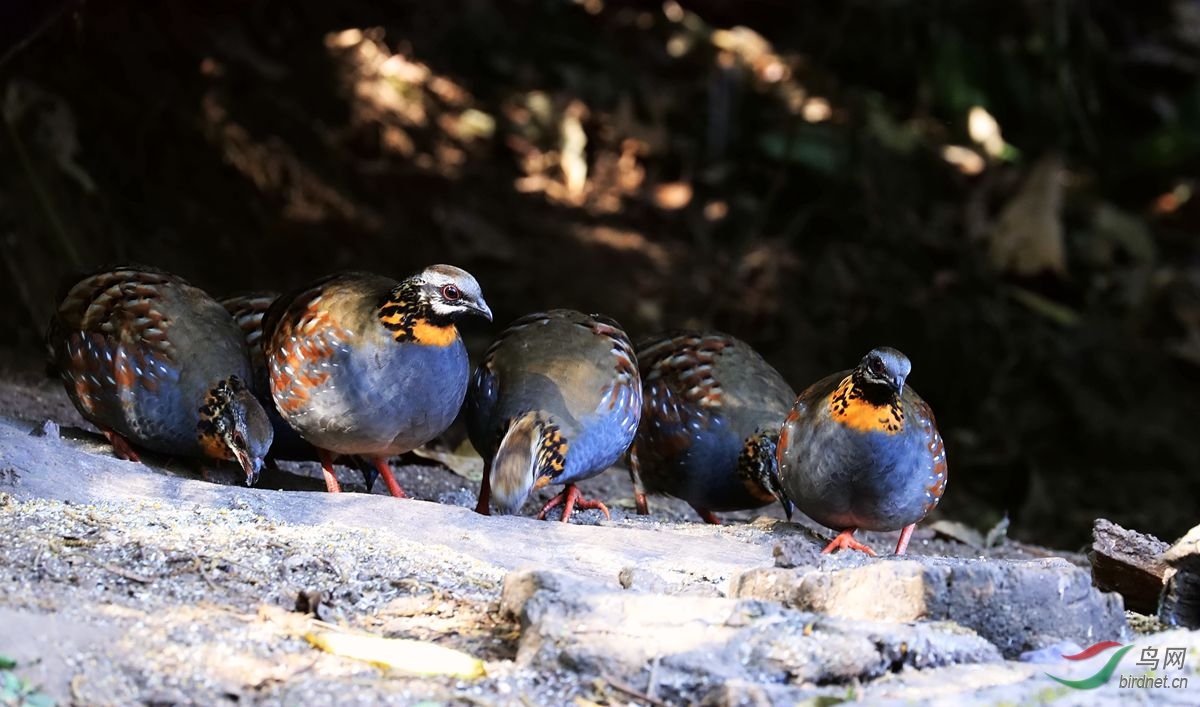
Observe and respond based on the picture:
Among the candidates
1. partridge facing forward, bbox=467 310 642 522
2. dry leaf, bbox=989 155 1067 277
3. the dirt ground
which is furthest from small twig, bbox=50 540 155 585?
dry leaf, bbox=989 155 1067 277

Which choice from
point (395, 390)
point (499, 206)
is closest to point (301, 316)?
point (395, 390)

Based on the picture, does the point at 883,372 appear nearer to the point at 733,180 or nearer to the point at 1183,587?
the point at 1183,587

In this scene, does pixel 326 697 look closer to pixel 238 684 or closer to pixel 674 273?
pixel 238 684

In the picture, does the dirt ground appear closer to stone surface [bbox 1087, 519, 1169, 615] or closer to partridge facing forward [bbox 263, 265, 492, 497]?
partridge facing forward [bbox 263, 265, 492, 497]

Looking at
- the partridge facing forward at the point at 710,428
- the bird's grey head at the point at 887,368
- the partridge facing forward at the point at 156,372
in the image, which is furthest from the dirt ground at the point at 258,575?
the bird's grey head at the point at 887,368

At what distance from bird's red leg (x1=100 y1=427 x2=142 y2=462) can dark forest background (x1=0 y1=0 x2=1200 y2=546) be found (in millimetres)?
2275

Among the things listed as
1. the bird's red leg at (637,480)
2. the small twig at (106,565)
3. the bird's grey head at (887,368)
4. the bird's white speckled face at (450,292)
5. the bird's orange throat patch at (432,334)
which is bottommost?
the bird's red leg at (637,480)

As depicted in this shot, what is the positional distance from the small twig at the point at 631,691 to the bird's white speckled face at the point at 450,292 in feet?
6.69

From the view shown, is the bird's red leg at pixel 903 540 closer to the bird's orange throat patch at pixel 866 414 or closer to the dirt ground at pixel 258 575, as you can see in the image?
the dirt ground at pixel 258 575

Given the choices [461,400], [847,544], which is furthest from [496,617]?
[847,544]

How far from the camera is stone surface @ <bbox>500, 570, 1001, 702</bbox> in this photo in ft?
9.48

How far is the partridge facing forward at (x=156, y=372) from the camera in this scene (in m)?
4.99

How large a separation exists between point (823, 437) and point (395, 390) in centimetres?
143

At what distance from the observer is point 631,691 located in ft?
9.39
